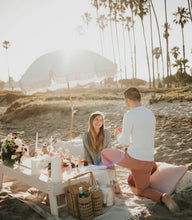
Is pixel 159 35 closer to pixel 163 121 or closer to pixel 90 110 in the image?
pixel 90 110

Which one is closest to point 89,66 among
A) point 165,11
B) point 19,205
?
point 19,205

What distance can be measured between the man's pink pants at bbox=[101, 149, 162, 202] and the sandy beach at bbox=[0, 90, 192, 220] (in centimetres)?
14

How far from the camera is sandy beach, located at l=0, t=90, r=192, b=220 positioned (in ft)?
12.8

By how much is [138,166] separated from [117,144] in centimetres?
452

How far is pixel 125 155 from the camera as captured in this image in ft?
13.8

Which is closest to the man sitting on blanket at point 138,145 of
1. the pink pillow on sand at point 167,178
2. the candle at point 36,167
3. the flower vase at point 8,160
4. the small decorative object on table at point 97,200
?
the pink pillow on sand at point 167,178

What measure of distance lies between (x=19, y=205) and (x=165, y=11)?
30684 millimetres

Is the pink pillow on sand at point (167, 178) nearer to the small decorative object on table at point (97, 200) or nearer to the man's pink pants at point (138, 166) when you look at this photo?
the man's pink pants at point (138, 166)

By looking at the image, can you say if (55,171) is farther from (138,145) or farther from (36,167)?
(138,145)

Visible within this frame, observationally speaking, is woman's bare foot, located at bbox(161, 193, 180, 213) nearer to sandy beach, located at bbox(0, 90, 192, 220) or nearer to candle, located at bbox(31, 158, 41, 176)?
sandy beach, located at bbox(0, 90, 192, 220)

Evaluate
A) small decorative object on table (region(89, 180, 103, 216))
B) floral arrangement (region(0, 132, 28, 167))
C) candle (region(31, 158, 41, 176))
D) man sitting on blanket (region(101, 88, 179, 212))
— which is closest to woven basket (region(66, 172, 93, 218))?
small decorative object on table (region(89, 180, 103, 216))

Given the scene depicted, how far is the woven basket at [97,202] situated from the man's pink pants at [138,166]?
1.84 feet

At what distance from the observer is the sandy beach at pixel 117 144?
3910 mm

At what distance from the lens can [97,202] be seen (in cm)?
389
